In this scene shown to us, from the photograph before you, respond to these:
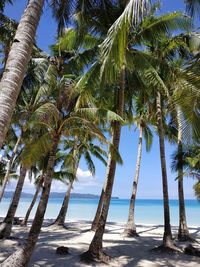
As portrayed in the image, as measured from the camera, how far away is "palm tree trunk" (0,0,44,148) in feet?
13.9

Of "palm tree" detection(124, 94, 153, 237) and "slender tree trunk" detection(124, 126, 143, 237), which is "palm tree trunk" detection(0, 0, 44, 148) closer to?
"palm tree" detection(124, 94, 153, 237)

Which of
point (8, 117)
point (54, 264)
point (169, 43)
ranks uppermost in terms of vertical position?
point (169, 43)

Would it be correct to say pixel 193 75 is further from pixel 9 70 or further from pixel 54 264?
pixel 54 264

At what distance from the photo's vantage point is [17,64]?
4641mm

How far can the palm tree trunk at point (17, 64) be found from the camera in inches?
167

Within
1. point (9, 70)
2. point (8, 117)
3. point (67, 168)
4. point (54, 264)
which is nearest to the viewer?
point (8, 117)

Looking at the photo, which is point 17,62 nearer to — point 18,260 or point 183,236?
point 18,260

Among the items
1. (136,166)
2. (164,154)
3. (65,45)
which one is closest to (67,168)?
(136,166)

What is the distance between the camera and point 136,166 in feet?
58.0

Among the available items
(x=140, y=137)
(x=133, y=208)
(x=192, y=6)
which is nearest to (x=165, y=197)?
(x=133, y=208)

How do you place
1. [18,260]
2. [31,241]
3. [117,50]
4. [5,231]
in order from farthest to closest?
[5,231] → [31,241] → [18,260] → [117,50]

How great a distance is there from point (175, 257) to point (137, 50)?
7674mm

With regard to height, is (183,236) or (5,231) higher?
(183,236)

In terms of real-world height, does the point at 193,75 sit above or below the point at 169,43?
below
